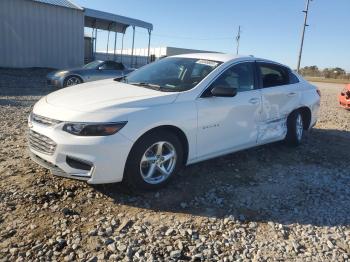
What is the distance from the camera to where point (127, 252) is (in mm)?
2998

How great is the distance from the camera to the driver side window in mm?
4762

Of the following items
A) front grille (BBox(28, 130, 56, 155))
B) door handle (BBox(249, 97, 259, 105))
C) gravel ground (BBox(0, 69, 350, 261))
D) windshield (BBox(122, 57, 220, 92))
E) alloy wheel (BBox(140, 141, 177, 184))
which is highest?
windshield (BBox(122, 57, 220, 92))

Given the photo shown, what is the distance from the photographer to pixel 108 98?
397 centimetres

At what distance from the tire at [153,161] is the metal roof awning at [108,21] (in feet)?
67.2

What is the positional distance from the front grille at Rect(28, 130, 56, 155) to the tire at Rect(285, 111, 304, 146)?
13.5 feet

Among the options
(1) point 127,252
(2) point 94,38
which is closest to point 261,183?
(1) point 127,252

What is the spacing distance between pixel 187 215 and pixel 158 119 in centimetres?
106

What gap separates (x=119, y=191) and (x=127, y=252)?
3.73ft

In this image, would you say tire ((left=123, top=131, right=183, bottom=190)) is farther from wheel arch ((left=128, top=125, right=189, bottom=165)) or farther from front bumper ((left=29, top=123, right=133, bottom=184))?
front bumper ((left=29, top=123, right=133, bottom=184))

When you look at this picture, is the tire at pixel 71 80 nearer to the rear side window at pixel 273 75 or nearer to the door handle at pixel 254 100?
the rear side window at pixel 273 75

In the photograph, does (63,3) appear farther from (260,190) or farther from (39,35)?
(260,190)

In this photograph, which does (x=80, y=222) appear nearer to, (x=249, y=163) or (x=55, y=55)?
(x=249, y=163)

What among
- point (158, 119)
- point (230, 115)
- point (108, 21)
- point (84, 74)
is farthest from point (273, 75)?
point (108, 21)

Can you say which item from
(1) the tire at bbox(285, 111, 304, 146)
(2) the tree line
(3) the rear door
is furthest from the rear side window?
(2) the tree line
